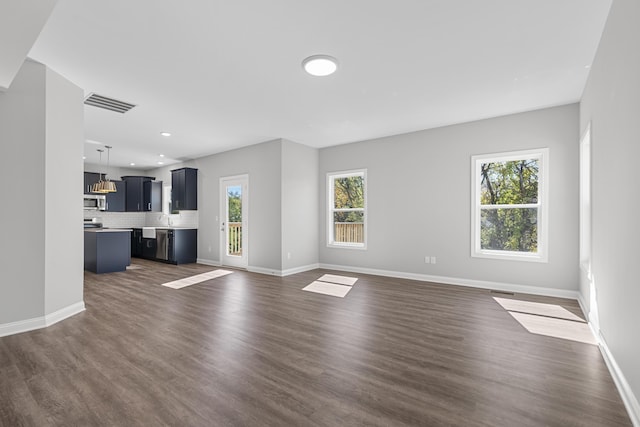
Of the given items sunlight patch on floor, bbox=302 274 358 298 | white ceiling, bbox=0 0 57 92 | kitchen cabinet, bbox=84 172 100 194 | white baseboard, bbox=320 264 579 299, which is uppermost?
white ceiling, bbox=0 0 57 92

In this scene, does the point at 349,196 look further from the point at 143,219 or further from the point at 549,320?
the point at 143,219

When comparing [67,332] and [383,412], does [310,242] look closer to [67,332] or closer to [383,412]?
[67,332]

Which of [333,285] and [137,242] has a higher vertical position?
[137,242]

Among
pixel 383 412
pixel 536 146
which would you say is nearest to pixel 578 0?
pixel 536 146

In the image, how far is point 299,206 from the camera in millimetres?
6320

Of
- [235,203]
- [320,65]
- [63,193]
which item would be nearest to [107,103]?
[63,193]

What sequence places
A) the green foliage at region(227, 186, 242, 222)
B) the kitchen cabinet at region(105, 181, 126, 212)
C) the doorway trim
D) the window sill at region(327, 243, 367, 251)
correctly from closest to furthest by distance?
the window sill at region(327, 243, 367, 251) < the doorway trim < the green foliage at region(227, 186, 242, 222) < the kitchen cabinet at region(105, 181, 126, 212)

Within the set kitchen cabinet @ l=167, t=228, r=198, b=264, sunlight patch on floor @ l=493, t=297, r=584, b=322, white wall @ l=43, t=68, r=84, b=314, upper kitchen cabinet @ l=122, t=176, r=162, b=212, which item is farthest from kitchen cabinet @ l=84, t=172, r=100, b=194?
sunlight patch on floor @ l=493, t=297, r=584, b=322

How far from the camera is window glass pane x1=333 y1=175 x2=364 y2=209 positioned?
6.38 meters

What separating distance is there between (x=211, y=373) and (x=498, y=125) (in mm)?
5008

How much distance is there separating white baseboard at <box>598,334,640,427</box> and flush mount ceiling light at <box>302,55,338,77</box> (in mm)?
3288

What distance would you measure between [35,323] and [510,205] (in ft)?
20.0

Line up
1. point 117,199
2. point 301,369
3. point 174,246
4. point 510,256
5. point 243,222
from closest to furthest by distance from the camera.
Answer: point 301,369 < point 510,256 < point 243,222 < point 174,246 < point 117,199

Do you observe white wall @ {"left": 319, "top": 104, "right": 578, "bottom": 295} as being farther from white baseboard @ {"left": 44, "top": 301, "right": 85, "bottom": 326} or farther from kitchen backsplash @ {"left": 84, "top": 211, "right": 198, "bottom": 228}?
white baseboard @ {"left": 44, "top": 301, "right": 85, "bottom": 326}
